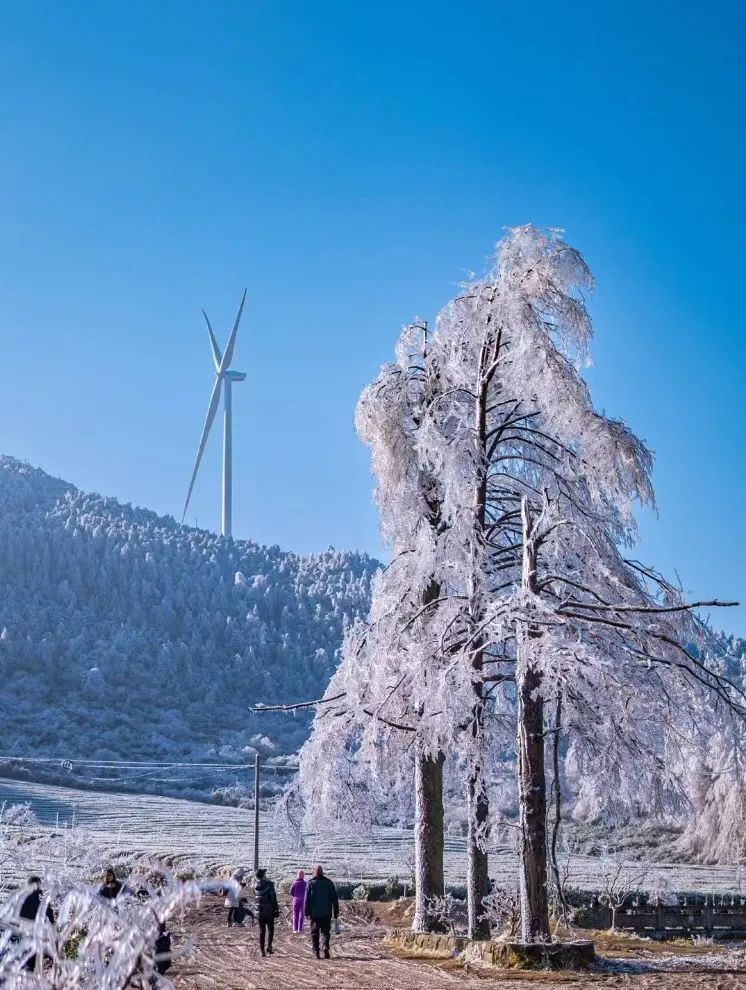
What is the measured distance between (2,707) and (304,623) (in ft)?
160

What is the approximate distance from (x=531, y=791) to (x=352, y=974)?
324cm

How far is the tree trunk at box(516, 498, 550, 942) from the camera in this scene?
44.7ft

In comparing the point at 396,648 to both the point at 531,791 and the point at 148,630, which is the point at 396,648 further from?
the point at 148,630

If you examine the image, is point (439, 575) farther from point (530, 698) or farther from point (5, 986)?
point (5, 986)

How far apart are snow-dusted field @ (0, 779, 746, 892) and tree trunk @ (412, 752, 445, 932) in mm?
1235

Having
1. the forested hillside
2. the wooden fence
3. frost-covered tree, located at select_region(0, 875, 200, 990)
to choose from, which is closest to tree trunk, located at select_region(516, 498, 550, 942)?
the wooden fence

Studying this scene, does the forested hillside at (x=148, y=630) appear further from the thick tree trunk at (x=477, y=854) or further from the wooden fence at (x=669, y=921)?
the thick tree trunk at (x=477, y=854)

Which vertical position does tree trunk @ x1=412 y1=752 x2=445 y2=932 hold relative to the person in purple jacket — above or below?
above

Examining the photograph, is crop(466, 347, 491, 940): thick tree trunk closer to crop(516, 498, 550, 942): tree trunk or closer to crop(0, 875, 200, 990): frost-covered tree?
crop(516, 498, 550, 942): tree trunk

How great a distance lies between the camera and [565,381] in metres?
16.2

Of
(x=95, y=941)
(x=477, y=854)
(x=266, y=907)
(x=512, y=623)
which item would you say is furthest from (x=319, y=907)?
(x=95, y=941)

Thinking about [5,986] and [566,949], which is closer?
[5,986]

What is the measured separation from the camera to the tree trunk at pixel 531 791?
13617mm

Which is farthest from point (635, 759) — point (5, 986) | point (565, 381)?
point (5, 986)
